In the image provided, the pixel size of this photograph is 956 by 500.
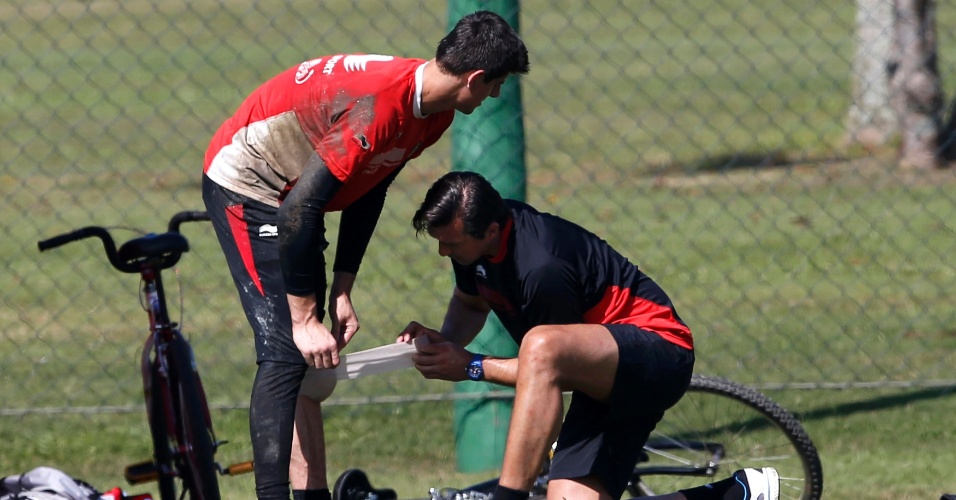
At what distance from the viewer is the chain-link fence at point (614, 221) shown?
650cm

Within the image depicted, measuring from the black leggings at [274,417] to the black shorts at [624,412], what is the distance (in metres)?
0.82

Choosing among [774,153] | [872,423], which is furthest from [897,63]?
[872,423]

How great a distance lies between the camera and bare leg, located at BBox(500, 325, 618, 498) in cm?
383

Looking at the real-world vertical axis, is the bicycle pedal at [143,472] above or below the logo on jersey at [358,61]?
below

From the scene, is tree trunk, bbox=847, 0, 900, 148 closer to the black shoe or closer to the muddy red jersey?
the black shoe

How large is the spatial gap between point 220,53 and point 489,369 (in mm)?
13684

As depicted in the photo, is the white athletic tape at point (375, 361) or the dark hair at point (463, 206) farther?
the white athletic tape at point (375, 361)

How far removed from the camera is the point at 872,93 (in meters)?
12.0

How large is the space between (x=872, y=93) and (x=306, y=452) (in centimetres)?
896

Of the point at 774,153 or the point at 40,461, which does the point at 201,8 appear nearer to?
the point at 774,153

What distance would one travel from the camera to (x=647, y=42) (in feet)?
56.7

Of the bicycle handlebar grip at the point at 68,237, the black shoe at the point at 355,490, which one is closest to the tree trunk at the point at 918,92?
the black shoe at the point at 355,490

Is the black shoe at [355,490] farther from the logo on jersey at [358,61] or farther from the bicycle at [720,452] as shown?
the logo on jersey at [358,61]

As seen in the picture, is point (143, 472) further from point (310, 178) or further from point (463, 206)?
point (463, 206)
